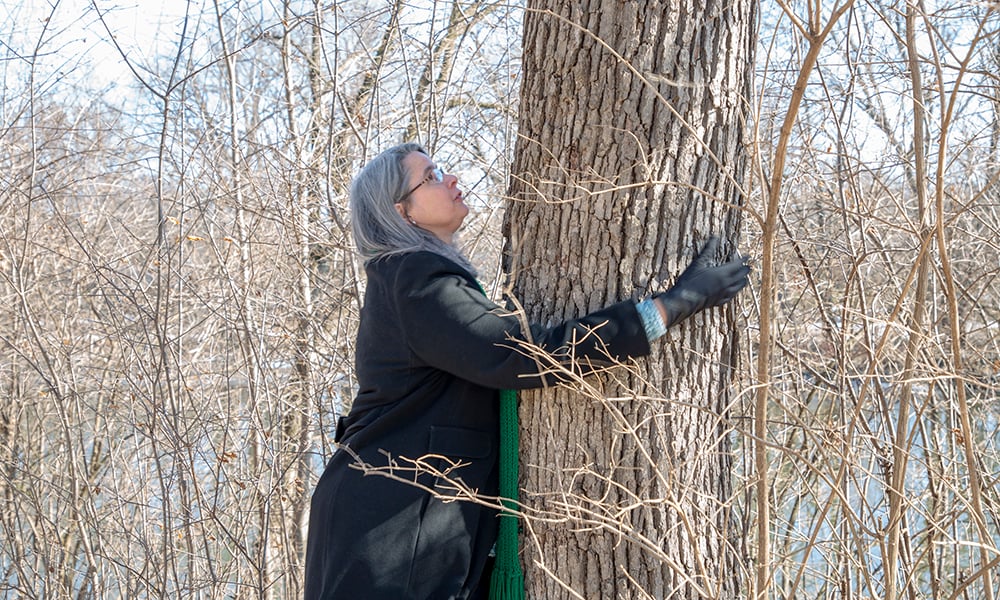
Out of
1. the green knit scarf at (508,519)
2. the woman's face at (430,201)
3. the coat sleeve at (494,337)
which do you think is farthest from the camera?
the woman's face at (430,201)

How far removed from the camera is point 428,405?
225cm

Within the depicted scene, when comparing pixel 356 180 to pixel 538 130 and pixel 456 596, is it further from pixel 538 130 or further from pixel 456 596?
pixel 456 596

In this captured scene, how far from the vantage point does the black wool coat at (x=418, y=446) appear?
2160mm

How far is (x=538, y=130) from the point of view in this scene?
91.8 inches

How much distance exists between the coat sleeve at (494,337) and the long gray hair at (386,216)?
0.60 feet

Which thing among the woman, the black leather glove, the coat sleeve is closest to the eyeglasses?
the woman

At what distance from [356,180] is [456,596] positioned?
3.67 feet

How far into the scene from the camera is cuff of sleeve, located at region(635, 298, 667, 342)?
2.07m

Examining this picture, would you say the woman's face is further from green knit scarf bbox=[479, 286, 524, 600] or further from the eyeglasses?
green knit scarf bbox=[479, 286, 524, 600]

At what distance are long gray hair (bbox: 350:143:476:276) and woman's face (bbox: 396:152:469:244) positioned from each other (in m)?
0.02

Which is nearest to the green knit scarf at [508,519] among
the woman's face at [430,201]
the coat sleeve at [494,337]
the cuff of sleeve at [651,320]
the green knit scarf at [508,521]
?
the green knit scarf at [508,521]

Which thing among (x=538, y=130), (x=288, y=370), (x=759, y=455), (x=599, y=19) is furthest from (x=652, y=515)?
(x=288, y=370)

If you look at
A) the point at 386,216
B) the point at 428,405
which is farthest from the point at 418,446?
the point at 386,216

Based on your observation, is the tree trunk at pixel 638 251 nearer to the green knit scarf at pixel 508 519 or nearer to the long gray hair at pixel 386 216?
the green knit scarf at pixel 508 519
